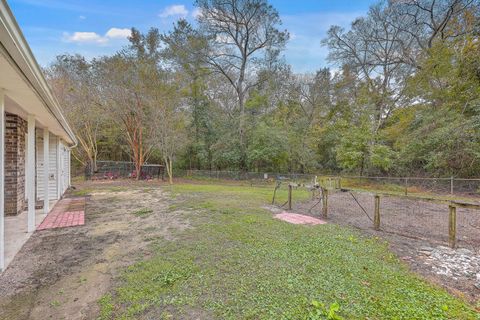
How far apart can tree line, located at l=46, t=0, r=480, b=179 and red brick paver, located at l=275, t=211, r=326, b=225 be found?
9466mm

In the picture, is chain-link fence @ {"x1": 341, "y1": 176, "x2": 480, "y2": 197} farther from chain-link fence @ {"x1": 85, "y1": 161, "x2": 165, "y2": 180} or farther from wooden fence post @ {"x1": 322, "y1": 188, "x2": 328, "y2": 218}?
chain-link fence @ {"x1": 85, "y1": 161, "x2": 165, "y2": 180}

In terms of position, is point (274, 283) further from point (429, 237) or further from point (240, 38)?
point (240, 38)

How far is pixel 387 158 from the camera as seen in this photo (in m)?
13.1

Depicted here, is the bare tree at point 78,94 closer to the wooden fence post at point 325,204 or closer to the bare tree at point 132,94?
the bare tree at point 132,94

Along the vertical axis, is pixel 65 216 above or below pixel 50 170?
below

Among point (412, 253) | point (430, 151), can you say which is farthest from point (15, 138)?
point (430, 151)

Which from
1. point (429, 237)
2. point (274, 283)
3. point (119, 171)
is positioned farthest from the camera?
point (119, 171)

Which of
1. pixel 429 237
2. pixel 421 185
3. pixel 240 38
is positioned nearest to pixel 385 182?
pixel 421 185

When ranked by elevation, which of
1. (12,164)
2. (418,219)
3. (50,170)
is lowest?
(418,219)

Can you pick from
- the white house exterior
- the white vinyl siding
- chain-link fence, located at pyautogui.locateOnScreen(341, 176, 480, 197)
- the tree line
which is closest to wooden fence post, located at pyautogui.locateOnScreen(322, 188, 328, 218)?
the white house exterior

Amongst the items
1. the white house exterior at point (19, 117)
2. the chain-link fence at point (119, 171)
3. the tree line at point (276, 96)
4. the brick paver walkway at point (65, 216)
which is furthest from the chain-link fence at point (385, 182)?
the white house exterior at point (19, 117)

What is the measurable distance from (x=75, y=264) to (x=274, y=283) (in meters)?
2.43

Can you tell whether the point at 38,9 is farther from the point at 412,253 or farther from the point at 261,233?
the point at 412,253

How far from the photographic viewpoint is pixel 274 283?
240 cm
